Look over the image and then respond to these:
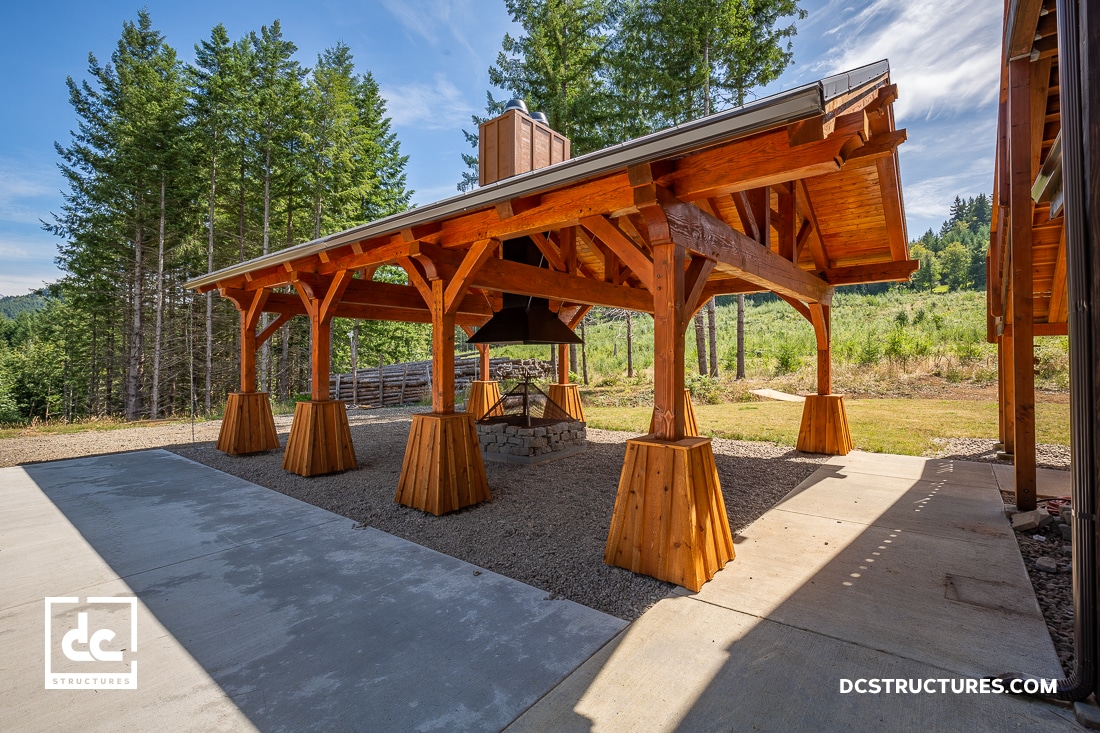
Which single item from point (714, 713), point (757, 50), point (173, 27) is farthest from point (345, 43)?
point (714, 713)

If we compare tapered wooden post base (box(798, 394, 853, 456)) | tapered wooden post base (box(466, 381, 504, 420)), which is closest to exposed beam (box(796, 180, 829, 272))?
tapered wooden post base (box(798, 394, 853, 456))

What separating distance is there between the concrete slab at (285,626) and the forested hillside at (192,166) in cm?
1185

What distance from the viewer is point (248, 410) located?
6996 millimetres

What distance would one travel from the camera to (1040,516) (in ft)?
11.8

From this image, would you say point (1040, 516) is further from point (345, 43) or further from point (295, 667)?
point (345, 43)

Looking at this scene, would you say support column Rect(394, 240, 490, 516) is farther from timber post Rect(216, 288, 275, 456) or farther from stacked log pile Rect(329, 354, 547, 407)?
stacked log pile Rect(329, 354, 547, 407)

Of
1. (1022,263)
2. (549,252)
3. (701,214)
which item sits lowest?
(1022,263)

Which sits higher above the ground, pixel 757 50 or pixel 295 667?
pixel 757 50

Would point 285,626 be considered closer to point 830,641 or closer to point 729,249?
point 830,641

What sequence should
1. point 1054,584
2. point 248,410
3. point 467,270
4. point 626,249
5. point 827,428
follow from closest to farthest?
point 1054,584
point 626,249
point 467,270
point 827,428
point 248,410

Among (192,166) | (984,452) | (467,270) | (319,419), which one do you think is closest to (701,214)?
(467,270)

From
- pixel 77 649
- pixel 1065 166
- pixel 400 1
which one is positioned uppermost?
pixel 400 1

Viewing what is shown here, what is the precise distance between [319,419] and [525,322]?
3.10m

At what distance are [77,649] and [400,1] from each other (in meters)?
10.0
